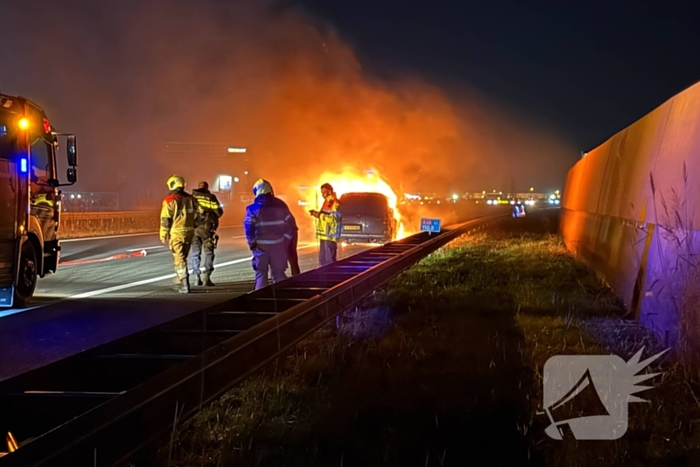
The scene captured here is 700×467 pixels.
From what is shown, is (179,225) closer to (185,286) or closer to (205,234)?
(185,286)

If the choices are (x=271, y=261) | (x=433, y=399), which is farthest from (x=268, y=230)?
(x=433, y=399)

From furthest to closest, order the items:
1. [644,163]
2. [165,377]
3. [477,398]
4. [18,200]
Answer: [18,200]
[644,163]
[477,398]
[165,377]

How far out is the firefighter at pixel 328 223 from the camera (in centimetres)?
1173

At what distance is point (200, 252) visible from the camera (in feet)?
41.5

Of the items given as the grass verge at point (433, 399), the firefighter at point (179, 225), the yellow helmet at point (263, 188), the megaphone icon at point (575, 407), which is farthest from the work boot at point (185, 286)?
the megaphone icon at point (575, 407)

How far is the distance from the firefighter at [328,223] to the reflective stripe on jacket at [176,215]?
198cm

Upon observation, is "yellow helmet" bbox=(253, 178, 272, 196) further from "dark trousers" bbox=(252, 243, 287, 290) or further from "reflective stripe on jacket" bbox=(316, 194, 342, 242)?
"reflective stripe on jacket" bbox=(316, 194, 342, 242)

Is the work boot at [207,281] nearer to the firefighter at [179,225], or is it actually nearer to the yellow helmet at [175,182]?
the firefighter at [179,225]

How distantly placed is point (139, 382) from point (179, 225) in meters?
7.43

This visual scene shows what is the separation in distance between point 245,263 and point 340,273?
7.20 metres

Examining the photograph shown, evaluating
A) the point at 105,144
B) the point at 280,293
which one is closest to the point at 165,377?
the point at 280,293

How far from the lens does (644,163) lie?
9070 millimetres

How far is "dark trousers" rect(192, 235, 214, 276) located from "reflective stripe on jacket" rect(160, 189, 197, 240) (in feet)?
2.51

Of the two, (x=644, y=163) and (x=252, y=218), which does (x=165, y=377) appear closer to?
(x=252, y=218)
